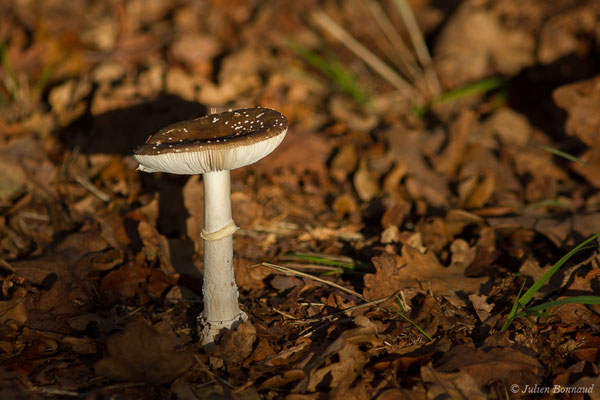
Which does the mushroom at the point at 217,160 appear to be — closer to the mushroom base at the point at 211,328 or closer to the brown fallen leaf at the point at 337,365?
the mushroom base at the point at 211,328

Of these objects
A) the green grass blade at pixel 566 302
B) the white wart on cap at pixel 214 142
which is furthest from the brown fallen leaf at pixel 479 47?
the white wart on cap at pixel 214 142

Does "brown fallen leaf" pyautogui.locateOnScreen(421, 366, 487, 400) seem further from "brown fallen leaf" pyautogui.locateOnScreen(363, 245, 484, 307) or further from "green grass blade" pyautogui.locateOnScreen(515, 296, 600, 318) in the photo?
"brown fallen leaf" pyautogui.locateOnScreen(363, 245, 484, 307)

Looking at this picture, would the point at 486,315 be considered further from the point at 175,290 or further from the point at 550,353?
the point at 175,290

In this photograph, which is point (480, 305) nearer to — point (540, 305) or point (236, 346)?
point (540, 305)

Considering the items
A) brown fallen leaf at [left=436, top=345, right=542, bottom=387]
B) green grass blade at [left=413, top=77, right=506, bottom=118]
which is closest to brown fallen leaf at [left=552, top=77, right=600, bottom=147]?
green grass blade at [left=413, top=77, right=506, bottom=118]

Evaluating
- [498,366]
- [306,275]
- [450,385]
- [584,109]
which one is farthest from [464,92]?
[450,385]
